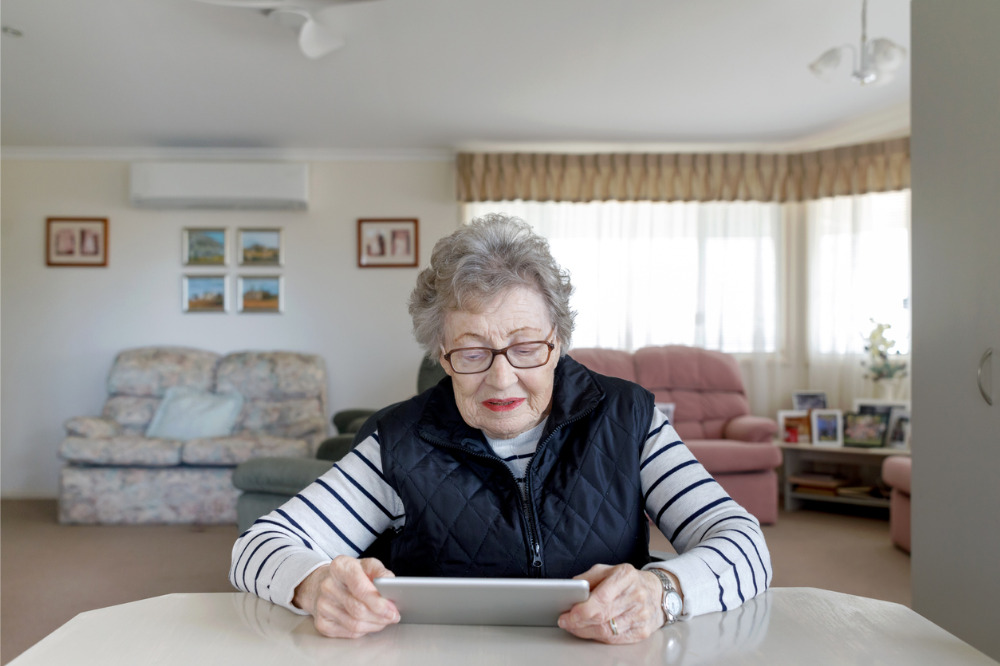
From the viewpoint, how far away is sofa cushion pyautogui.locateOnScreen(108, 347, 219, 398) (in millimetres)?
5324

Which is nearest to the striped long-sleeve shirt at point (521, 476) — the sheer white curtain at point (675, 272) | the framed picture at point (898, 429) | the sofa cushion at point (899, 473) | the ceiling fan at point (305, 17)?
the ceiling fan at point (305, 17)

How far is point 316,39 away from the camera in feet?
11.0

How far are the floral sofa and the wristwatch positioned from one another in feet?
13.0

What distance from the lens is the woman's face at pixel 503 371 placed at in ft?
4.23

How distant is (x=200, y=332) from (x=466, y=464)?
492cm

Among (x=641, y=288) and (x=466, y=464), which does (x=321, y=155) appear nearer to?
(x=641, y=288)

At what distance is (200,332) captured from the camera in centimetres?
571

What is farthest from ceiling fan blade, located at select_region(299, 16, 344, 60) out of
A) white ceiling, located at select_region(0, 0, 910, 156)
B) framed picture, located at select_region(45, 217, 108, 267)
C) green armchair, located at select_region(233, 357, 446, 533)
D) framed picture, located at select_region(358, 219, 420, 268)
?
framed picture, located at select_region(45, 217, 108, 267)

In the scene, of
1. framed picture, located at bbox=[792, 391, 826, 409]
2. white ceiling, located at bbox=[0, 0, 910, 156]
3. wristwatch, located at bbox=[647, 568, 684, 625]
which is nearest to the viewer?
wristwatch, located at bbox=[647, 568, 684, 625]

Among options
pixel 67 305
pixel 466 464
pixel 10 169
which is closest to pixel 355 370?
pixel 67 305

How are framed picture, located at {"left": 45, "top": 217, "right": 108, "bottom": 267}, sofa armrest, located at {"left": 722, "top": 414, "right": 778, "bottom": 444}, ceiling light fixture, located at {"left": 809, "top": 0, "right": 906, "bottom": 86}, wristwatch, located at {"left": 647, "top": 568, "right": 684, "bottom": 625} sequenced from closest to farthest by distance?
wristwatch, located at {"left": 647, "top": 568, "right": 684, "bottom": 625}
ceiling light fixture, located at {"left": 809, "top": 0, "right": 906, "bottom": 86}
sofa armrest, located at {"left": 722, "top": 414, "right": 778, "bottom": 444}
framed picture, located at {"left": 45, "top": 217, "right": 108, "bottom": 267}

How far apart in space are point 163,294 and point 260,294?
0.73m

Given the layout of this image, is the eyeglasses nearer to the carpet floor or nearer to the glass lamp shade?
the carpet floor

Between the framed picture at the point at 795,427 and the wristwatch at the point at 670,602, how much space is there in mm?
4401
